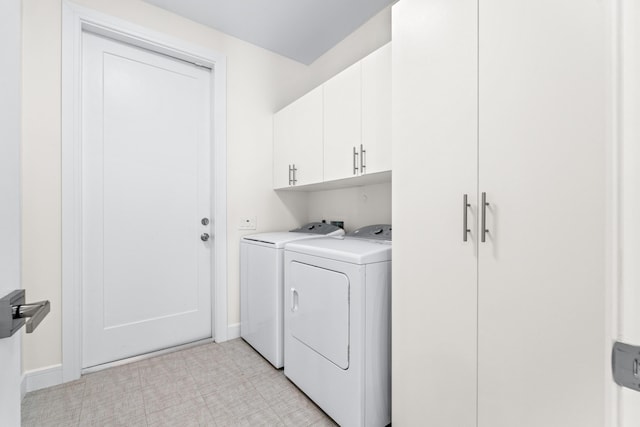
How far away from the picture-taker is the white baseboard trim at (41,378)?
1.70 m

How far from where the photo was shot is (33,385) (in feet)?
5.65

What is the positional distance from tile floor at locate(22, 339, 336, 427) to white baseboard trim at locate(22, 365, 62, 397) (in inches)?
1.6

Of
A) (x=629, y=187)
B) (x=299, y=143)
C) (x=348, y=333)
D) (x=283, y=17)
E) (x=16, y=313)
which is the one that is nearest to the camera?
(x=629, y=187)

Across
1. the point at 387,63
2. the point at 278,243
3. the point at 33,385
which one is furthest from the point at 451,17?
the point at 33,385

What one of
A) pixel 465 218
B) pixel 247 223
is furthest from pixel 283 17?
pixel 465 218

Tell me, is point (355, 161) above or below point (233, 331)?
above

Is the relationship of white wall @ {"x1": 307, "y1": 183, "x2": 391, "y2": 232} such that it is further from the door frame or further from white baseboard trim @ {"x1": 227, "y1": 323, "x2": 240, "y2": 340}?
the door frame

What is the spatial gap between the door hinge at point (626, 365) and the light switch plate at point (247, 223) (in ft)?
7.99

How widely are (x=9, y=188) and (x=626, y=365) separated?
1.10 m

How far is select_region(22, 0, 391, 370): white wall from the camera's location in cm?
172

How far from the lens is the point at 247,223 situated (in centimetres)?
259

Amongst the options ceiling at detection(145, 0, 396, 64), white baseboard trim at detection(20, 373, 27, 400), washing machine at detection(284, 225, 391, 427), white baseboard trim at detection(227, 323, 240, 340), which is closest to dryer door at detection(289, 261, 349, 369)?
washing machine at detection(284, 225, 391, 427)

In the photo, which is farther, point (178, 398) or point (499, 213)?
point (178, 398)

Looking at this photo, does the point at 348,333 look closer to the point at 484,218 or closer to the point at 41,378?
the point at 484,218
